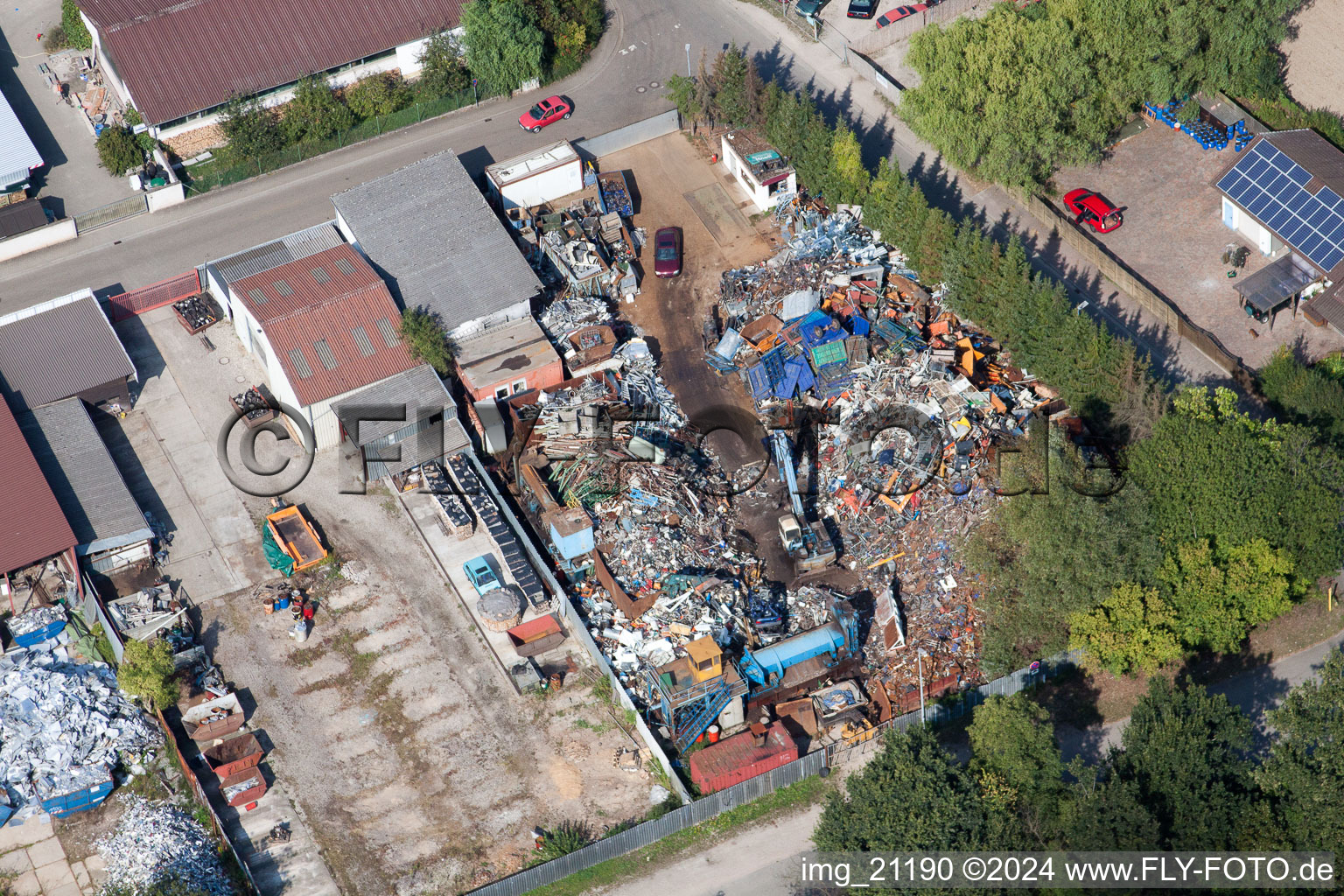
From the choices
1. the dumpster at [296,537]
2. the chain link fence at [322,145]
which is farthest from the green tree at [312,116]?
the dumpster at [296,537]

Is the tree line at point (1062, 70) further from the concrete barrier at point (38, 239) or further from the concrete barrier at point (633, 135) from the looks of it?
the concrete barrier at point (38, 239)

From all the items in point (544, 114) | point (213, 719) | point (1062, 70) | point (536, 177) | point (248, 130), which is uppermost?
point (248, 130)

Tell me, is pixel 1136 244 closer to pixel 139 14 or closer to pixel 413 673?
pixel 413 673

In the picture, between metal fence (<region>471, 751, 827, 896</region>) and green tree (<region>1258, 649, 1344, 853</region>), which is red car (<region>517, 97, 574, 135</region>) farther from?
green tree (<region>1258, 649, 1344, 853</region>)

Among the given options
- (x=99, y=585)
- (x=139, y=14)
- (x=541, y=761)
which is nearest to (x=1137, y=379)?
(x=541, y=761)

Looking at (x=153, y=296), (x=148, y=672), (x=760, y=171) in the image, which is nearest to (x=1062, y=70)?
(x=760, y=171)

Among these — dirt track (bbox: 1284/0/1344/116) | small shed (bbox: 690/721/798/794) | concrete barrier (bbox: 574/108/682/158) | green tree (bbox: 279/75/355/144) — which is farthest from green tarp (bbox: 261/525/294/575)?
dirt track (bbox: 1284/0/1344/116)

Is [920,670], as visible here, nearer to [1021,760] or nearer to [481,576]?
[1021,760]
